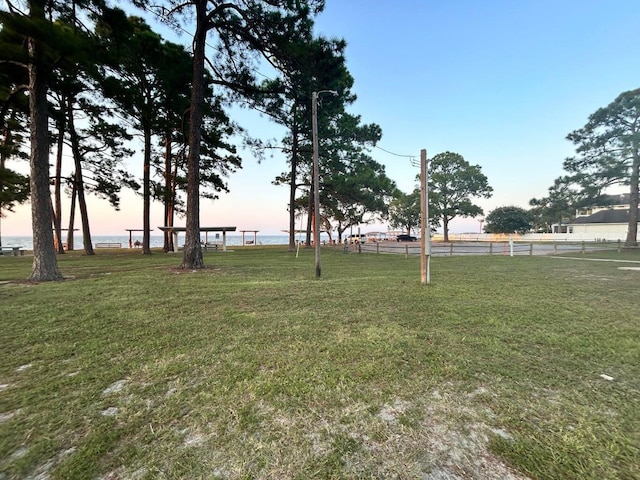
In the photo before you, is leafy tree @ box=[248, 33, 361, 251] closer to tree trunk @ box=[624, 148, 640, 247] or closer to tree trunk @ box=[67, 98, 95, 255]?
tree trunk @ box=[67, 98, 95, 255]

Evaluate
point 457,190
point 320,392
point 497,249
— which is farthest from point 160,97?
point 457,190

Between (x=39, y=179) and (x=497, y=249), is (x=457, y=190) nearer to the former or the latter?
(x=497, y=249)

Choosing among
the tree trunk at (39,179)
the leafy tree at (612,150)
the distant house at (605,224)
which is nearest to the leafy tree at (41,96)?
the tree trunk at (39,179)

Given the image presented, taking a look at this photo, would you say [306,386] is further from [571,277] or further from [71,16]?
[71,16]

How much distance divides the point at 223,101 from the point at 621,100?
23.5m

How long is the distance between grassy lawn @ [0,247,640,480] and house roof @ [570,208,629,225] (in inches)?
1670

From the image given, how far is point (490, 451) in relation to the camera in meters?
1.67

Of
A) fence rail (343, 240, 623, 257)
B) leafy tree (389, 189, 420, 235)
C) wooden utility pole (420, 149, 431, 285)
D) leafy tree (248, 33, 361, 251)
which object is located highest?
leafy tree (248, 33, 361, 251)

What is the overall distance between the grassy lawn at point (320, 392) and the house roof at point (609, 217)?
42416mm

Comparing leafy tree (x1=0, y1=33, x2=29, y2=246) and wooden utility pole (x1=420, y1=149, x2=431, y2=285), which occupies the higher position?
leafy tree (x1=0, y1=33, x2=29, y2=246)

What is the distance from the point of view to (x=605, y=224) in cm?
3500

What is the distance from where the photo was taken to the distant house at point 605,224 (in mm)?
33531

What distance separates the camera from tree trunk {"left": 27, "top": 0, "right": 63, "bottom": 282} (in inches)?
288

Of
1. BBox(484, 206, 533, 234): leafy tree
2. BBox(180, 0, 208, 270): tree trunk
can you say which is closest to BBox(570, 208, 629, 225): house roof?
BBox(484, 206, 533, 234): leafy tree
